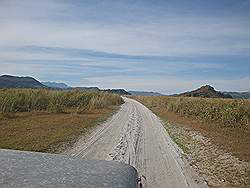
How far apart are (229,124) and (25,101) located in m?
16.5

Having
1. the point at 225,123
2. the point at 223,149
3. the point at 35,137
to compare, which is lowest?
the point at 223,149

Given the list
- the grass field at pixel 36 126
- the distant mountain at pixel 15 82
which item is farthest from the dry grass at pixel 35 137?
the distant mountain at pixel 15 82

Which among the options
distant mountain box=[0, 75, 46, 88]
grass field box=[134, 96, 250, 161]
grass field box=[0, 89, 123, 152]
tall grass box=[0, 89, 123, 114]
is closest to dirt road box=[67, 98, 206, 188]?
grass field box=[0, 89, 123, 152]

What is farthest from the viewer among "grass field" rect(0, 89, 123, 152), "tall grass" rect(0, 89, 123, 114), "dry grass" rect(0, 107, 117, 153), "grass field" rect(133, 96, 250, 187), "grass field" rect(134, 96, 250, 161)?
"tall grass" rect(0, 89, 123, 114)

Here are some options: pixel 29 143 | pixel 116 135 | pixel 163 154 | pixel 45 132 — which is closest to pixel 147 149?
pixel 163 154

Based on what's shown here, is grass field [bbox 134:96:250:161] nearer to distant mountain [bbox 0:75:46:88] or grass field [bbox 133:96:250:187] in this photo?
grass field [bbox 133:96:250:187]

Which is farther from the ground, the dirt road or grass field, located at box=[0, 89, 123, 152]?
grass field, located at box=[0, 89, 123, 152]

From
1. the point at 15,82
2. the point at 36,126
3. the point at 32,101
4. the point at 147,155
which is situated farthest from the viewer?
the point at 15,82

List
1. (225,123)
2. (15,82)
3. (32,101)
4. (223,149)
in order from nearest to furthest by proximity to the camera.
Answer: (223,149), (225,123), (32,101), (15,82)

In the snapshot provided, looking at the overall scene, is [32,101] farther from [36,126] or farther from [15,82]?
[15,82]

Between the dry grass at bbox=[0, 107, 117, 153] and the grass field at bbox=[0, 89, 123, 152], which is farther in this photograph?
the grass field at bbox=[0, 89, 123, 152]

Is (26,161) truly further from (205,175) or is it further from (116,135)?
(116,135)

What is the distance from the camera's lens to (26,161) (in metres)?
2.35

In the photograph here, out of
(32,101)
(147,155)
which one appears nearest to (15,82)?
(32,101)
